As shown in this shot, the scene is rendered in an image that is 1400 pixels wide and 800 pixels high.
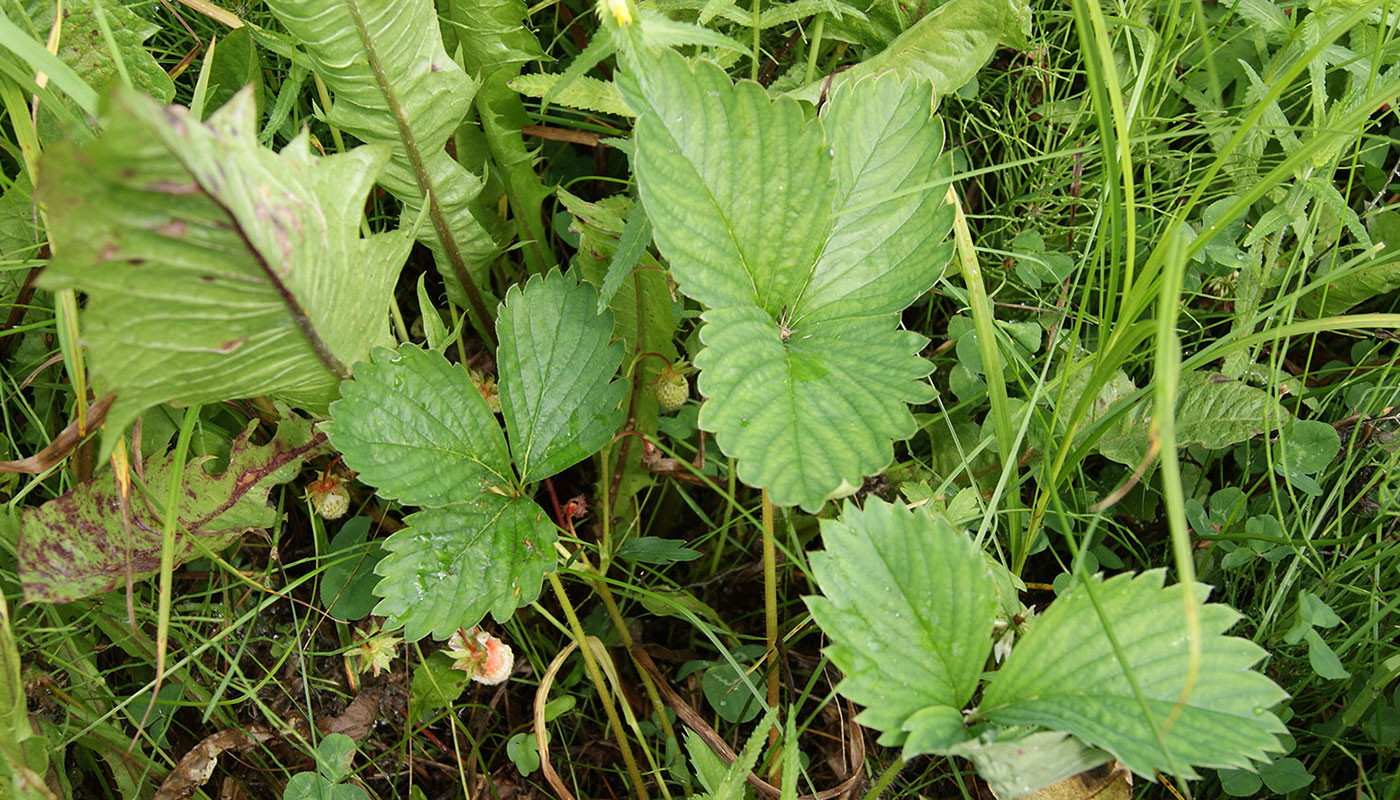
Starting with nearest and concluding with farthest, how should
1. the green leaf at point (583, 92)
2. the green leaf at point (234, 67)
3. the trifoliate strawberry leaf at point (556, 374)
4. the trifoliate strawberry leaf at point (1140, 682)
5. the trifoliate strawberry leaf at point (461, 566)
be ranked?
1. the trifoliate strawberry leaf at point (1140, 682)
2. the trifoliate strawberry leaf at point (461, 566)
3. the trifoliate strawberry leaf at point (556, 374)
4. the green leaf at point (583, 92)
5. the green leaf at point (234, 67)

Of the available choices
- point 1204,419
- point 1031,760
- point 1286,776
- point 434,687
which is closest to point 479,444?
point 434,687

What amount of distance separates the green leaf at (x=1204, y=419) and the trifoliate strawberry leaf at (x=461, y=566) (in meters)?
0.88

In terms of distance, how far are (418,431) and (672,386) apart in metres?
0.39

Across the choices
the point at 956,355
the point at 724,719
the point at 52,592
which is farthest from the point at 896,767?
the point at 52,592

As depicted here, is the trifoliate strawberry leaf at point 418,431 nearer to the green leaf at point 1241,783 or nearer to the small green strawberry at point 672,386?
the small green strawberry at point 672,386

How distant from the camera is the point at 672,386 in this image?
1.44 meters

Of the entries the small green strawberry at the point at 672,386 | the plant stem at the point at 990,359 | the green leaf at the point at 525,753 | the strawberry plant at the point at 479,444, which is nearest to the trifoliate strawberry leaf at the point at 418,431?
the strawberry plant at the point at 479,444

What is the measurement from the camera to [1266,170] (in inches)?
63.5

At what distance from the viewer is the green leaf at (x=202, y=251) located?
0.80 m

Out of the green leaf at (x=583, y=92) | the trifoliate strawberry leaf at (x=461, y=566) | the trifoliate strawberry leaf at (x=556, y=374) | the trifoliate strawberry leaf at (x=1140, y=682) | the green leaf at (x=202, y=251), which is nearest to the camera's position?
the green leaf at (x=202, y=251)

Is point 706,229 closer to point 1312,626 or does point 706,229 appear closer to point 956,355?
point 956,355

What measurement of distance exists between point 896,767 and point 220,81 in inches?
56.1

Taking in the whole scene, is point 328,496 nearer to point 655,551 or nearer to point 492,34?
point 655,551

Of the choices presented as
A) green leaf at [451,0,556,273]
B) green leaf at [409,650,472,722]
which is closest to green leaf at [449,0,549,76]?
green leaf at [451,0,556,273]
